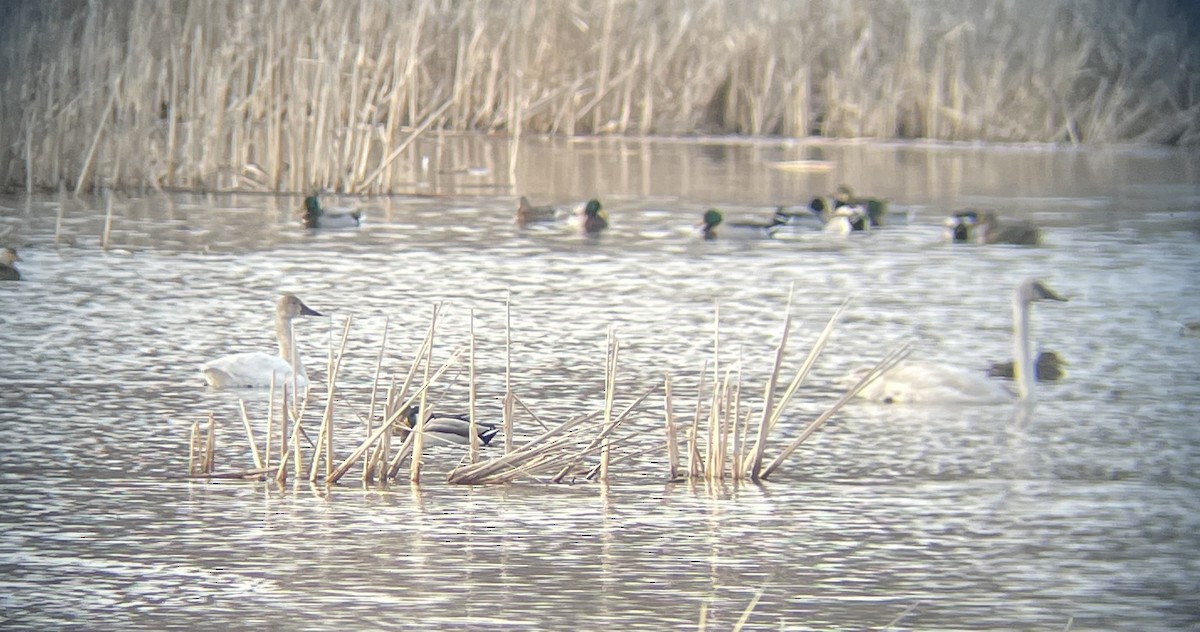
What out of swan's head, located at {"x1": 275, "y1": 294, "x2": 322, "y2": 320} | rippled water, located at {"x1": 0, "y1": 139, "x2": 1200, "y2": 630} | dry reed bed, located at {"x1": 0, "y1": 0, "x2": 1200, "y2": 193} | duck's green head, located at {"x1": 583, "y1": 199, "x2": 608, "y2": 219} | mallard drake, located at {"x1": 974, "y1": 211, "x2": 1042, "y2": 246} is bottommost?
rippled water, located at {"x1": 0, "y1": 139, "x2": 1200, "y2": 630}

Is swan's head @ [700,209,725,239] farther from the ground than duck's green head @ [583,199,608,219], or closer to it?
closer to it

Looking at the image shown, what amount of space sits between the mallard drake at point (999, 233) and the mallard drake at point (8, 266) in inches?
214

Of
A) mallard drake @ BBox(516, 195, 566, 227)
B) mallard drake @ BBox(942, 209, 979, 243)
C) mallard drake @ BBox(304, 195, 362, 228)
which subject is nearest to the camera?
mallard drake @ BBox(304, 195, 362, 228)

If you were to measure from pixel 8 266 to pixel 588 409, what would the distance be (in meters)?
3.96

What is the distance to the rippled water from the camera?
4.43m

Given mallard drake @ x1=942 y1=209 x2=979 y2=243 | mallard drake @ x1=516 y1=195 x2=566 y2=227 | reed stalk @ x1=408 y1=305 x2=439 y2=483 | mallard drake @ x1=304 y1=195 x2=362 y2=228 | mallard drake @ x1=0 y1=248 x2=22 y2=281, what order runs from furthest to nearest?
mallard drake @ x1=516 y1=195 x2=566 y2=227, mallard drake @ x1=942 y1=209 x2=979 y2=243, mallard drake @ x1=304 y1=195 x2=362 y2=228, mallard drake @ x1=0 y1=248 x2=22 y2=281, reed stalk @ x1=408 y1=305 x2=439 y2=483

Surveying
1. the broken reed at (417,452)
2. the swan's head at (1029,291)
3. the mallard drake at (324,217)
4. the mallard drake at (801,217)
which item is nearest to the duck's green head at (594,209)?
the mallard drake at (801,217)

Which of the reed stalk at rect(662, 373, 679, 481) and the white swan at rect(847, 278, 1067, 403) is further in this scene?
the white swan at rect(847, 278, 1067, 403)

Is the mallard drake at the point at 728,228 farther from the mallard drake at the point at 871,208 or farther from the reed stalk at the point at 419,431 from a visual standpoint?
the reed stalk at the point at 419,431

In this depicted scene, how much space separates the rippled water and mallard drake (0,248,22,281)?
26 cm

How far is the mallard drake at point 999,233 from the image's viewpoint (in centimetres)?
1219

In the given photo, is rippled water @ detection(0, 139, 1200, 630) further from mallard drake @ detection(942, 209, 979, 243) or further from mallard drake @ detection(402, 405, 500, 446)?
mallard drake @ detection(402, 405, 500, 446)

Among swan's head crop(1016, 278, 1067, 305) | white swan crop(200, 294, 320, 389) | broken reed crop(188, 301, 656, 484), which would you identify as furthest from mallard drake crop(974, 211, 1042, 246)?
broken reed crop(188, 301, 656, 484)

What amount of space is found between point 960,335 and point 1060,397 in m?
1.48
